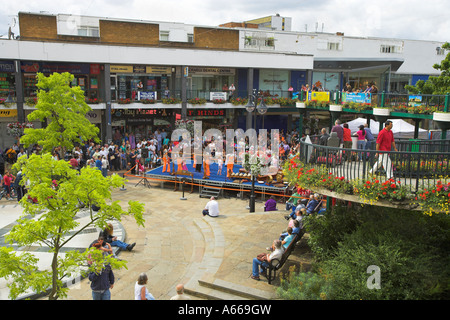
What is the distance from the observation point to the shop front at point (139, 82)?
3073 cm

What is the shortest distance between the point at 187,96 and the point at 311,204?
22.0 meters

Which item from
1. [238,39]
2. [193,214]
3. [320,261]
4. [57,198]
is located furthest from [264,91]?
[57,198]

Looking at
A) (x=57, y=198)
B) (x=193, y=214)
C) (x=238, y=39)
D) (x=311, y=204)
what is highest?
(x=238, y=39)

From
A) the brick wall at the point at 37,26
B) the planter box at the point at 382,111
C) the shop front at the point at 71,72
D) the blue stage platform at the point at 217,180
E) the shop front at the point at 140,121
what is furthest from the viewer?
the shop front at the point at 140,121

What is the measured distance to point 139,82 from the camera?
32438 mm

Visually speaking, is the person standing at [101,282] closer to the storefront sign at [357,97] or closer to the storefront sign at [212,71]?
the storefront sign at [357,97]

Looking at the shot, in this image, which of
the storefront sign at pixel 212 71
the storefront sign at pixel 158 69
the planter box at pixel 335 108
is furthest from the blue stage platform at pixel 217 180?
the storefront sign at pixel 212 71

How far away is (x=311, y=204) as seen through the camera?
1459cm

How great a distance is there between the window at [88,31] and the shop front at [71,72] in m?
2.54

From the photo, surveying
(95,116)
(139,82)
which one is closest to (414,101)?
(139,82)

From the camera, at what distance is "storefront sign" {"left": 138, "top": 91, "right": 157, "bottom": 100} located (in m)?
30.3

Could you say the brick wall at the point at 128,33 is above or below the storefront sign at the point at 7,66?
above

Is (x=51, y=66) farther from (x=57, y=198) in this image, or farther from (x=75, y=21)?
(x=57, y=198)
